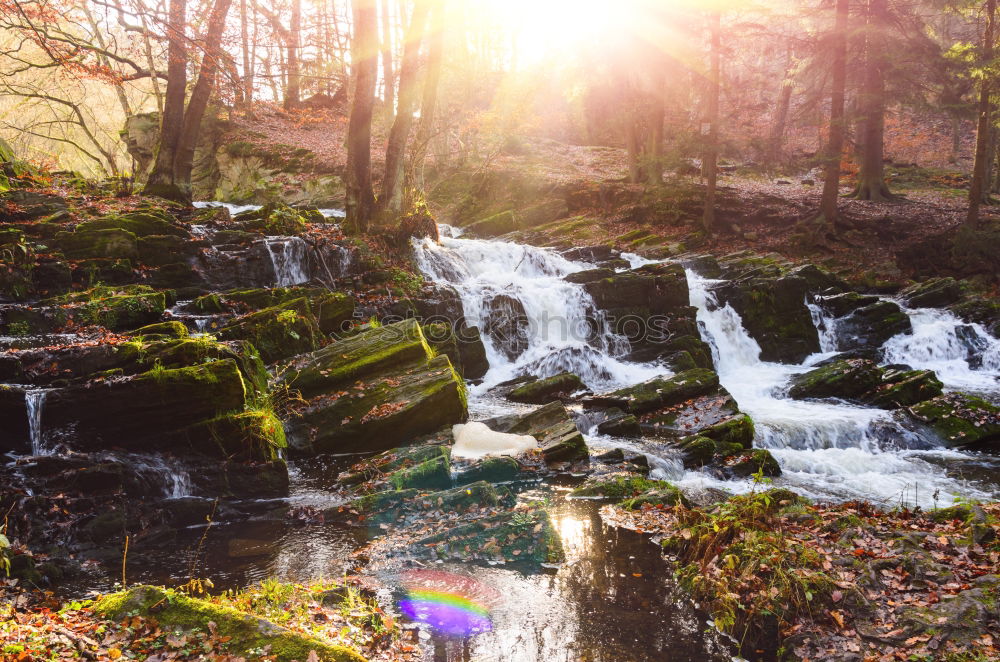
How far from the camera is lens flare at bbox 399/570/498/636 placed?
446 centimetres

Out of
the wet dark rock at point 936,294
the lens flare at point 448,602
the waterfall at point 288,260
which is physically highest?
the waterfall at point 288,260

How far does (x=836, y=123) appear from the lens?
20203 mm

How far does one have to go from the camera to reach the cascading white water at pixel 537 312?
13.5m

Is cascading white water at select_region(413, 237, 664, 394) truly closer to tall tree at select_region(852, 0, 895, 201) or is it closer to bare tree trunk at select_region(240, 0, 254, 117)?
bare tree trunk at select_region(240, 0, 254, 117)

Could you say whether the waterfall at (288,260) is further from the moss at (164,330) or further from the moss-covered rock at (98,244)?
the moss at (164,330)

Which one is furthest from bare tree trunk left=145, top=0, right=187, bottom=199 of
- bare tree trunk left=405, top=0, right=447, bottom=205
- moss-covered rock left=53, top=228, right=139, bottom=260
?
bare tree trunk left=405, top=0, right=447, bottom=205

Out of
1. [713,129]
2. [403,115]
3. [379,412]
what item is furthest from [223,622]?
[713,129]

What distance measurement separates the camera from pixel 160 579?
5.02m

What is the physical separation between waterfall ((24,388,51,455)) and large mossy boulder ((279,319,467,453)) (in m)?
2.92

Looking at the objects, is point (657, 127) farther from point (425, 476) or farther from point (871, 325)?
point (425, 476)

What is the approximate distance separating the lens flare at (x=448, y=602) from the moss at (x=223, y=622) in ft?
4.19

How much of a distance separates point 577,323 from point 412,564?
10.4 m

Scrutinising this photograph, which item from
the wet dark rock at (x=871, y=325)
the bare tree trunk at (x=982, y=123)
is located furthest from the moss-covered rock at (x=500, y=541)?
the bare tree trunk at (x=982, y=123)

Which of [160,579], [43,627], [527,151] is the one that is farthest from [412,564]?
[527,151]
